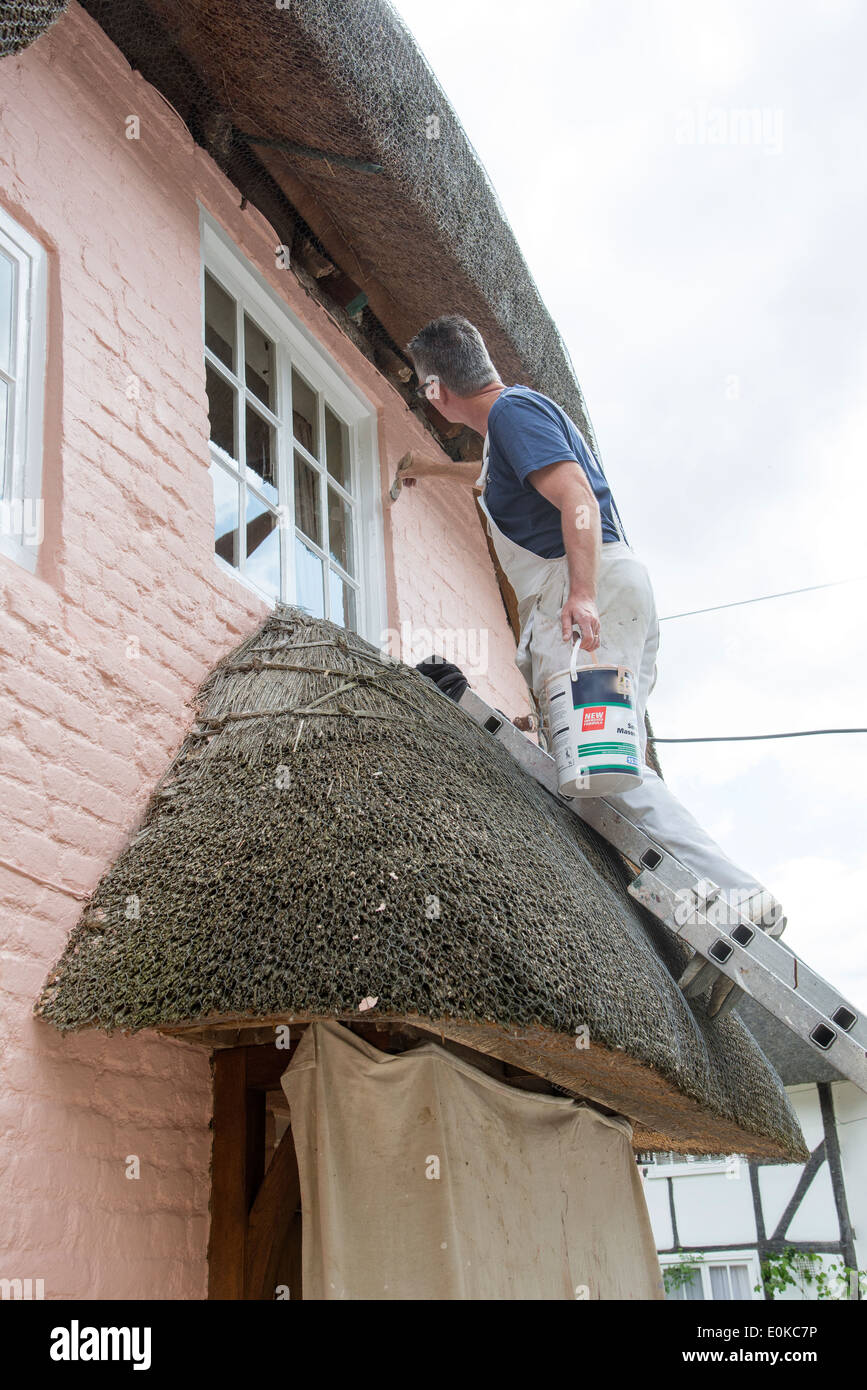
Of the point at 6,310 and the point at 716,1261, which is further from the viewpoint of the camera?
the point at 716,1261

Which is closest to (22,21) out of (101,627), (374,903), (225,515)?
(101,627)

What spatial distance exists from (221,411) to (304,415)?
2.28 feet

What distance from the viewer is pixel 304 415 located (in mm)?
4902

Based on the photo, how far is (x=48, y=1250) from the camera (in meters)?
2.56

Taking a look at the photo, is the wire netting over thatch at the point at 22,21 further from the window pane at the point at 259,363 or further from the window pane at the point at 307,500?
the window pane at the point at 307,500

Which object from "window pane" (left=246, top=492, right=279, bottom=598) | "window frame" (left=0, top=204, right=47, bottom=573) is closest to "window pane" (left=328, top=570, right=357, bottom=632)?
"window pane" (left=246, top=492, right=279, bottom=598)

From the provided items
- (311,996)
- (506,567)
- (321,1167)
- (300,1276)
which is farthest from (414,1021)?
(506,567)

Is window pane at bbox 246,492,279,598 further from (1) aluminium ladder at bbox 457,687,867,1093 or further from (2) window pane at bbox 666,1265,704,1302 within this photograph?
(2) window pane at bbox 666,1265,704,1302

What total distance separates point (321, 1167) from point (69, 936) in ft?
2.68

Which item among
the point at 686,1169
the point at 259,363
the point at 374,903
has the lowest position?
the point at 686,1169

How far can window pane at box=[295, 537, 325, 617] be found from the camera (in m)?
4.45

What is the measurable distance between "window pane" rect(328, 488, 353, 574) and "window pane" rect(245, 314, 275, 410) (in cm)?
53

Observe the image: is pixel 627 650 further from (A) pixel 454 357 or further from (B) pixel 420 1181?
(B) pixel 420 1181
